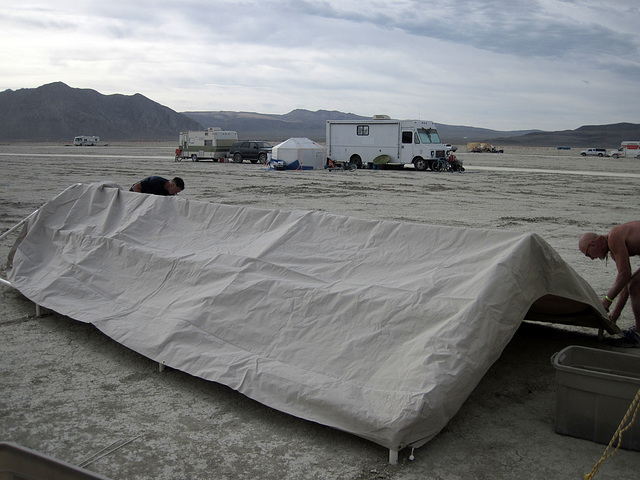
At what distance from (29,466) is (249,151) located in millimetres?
37527

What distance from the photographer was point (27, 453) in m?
1.69

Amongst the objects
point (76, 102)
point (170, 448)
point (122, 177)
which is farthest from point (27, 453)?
point (76, 102)

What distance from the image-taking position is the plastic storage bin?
335cm

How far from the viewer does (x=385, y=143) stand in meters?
30.8

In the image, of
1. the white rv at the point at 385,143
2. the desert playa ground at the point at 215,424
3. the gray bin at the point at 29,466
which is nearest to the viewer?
the gray bin at the point at 29,466

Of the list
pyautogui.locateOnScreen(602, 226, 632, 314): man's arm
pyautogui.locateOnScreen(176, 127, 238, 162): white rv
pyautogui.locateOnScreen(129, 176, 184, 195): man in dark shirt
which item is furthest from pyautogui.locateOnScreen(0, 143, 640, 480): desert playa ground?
pyautogui.locateOnScreen(176, 127, 238, 162): white rv

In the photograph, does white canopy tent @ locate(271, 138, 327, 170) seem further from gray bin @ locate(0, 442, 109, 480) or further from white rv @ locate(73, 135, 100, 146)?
white rv @ locate(73, 135, 100, 146)

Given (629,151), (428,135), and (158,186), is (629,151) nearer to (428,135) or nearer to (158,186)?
(428,135)

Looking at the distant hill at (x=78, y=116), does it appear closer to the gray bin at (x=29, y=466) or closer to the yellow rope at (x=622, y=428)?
the yellow rope at (x=622, y=428)

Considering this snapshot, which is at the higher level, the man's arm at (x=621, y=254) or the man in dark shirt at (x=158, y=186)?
the man in dark shirt at (x=158, y=186)

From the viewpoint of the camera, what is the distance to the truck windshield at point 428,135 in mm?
30328

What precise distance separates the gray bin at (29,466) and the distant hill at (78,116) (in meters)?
148

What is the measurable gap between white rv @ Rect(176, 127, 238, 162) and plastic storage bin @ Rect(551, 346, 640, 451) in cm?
3763

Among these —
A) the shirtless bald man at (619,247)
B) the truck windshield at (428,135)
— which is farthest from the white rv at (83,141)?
the shirtless bald man at (619,247)
